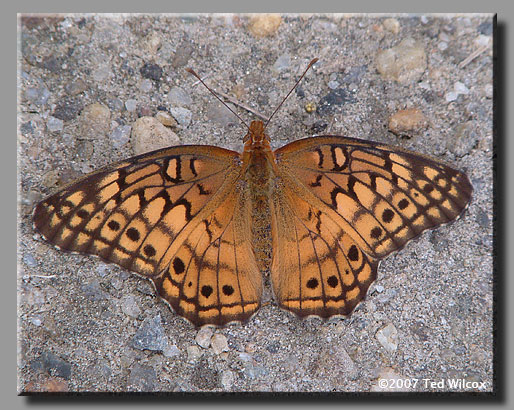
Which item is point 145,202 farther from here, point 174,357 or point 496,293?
point 496,293

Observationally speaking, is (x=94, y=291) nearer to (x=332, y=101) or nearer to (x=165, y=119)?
(x=165, y=119)

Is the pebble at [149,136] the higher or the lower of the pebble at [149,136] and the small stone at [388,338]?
the higher

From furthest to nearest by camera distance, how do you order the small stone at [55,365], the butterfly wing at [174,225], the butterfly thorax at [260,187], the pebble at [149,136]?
the pebble at [149,136] → the small stone at [55,365] → the butterfly thorax at [260,187] → the butterfly wing at [174,225]

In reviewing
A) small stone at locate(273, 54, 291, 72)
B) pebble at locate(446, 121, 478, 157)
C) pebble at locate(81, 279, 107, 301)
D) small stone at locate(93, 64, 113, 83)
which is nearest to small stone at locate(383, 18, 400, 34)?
small stone at locate(273, 54, 291, 72)

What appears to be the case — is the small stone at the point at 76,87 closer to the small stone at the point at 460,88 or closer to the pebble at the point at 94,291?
the pebble at the point at 94,291

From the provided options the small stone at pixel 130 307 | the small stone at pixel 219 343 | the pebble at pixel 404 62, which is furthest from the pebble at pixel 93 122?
the pebble at pixel 404 62

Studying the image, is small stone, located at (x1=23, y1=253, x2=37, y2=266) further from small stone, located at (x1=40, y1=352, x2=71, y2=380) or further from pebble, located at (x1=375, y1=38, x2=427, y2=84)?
pebble, located at (x1=375, y1=38, x2=427, y2=84)

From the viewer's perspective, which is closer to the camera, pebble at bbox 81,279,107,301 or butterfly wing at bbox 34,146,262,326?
butterfly wing at bbox 34,146,262,326
